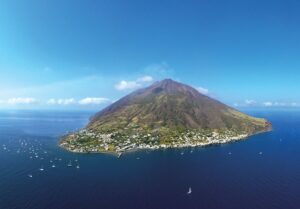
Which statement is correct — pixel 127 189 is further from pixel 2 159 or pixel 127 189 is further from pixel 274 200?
pixel 2 159

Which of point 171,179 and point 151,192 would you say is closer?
point 151,192

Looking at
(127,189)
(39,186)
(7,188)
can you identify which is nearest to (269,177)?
(127,189)

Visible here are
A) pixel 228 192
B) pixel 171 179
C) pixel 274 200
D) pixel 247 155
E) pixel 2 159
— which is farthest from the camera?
pixel 247 155

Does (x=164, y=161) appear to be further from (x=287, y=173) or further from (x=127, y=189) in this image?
(x=287, y=173)

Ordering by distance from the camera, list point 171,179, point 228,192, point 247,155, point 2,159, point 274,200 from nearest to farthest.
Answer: point 274,200, point 228,192, point 171,179, point 2,159, point 247,155

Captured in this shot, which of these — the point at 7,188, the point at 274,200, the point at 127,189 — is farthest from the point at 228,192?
the point at 7,188

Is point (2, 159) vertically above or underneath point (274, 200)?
above
